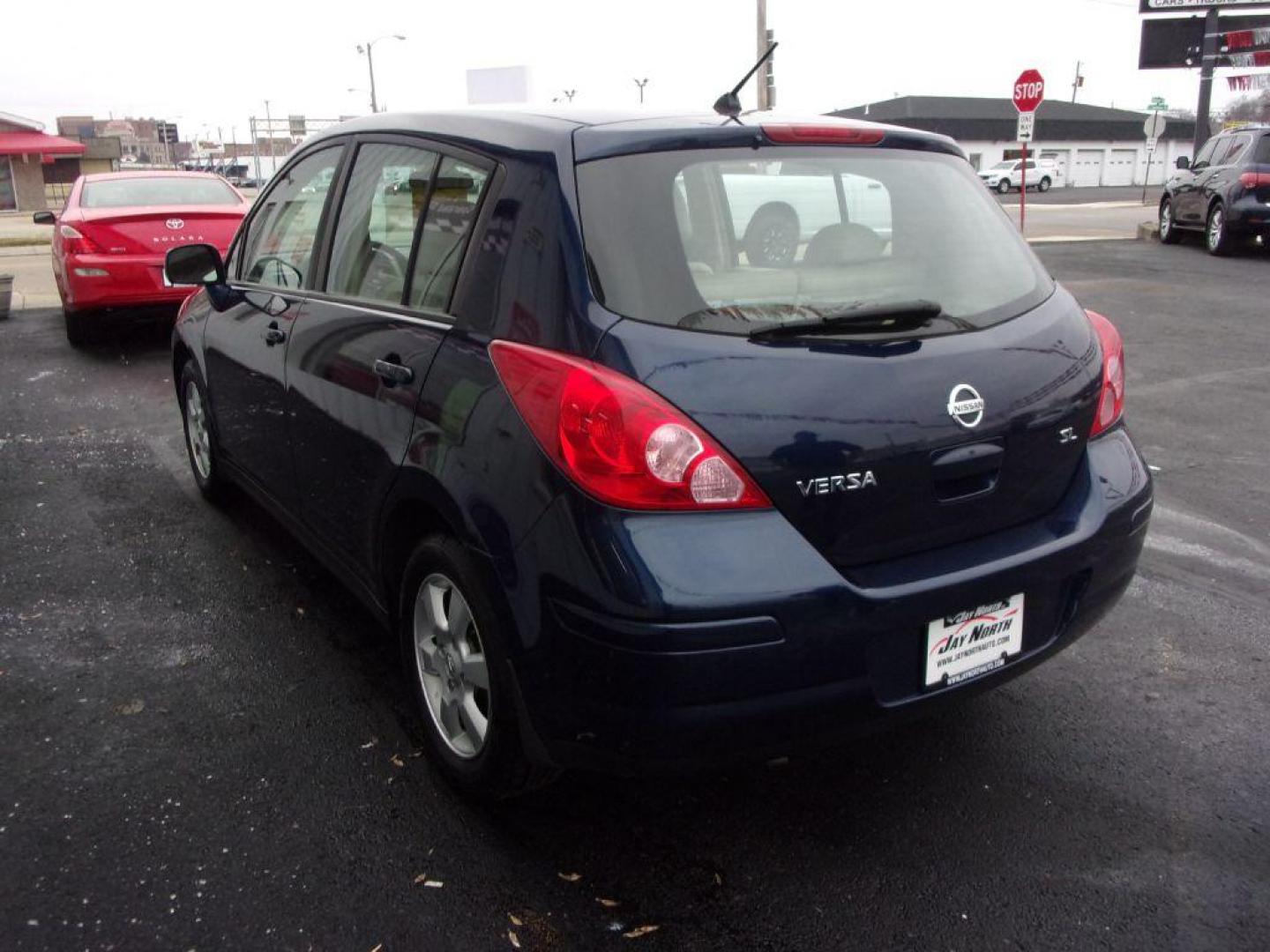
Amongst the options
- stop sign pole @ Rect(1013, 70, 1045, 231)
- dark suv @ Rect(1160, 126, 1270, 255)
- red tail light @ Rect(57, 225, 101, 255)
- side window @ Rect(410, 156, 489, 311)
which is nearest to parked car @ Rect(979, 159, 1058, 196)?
dark suv @ Rect(1160, 126, 1270, 255)

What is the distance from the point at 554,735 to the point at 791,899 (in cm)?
66

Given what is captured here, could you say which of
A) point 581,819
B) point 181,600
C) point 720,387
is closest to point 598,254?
point 720,387

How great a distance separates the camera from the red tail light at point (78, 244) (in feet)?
29.1

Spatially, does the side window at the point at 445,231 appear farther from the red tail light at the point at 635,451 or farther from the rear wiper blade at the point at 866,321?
the rear wiper blade at the point at 866,321

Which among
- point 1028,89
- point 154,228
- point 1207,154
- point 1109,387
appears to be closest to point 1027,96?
point 1028,89

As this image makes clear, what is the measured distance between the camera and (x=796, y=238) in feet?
8.80

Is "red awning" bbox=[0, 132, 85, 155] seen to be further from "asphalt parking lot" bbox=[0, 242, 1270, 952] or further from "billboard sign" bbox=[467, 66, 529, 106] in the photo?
"asphalt parking lot" bbox=[0, 242, 1270, 952]

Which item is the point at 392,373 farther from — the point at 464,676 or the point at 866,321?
the point at 866,321

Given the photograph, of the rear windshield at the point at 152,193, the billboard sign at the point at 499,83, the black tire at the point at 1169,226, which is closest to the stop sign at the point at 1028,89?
the black tire at the point at 1169,226

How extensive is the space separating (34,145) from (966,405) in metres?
55.8

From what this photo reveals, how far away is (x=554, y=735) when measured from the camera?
7.69ft

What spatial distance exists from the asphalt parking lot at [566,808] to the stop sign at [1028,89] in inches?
612

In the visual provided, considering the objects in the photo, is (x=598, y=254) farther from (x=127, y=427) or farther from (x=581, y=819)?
(x=127, y=427)

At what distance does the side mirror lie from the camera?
432 cm
